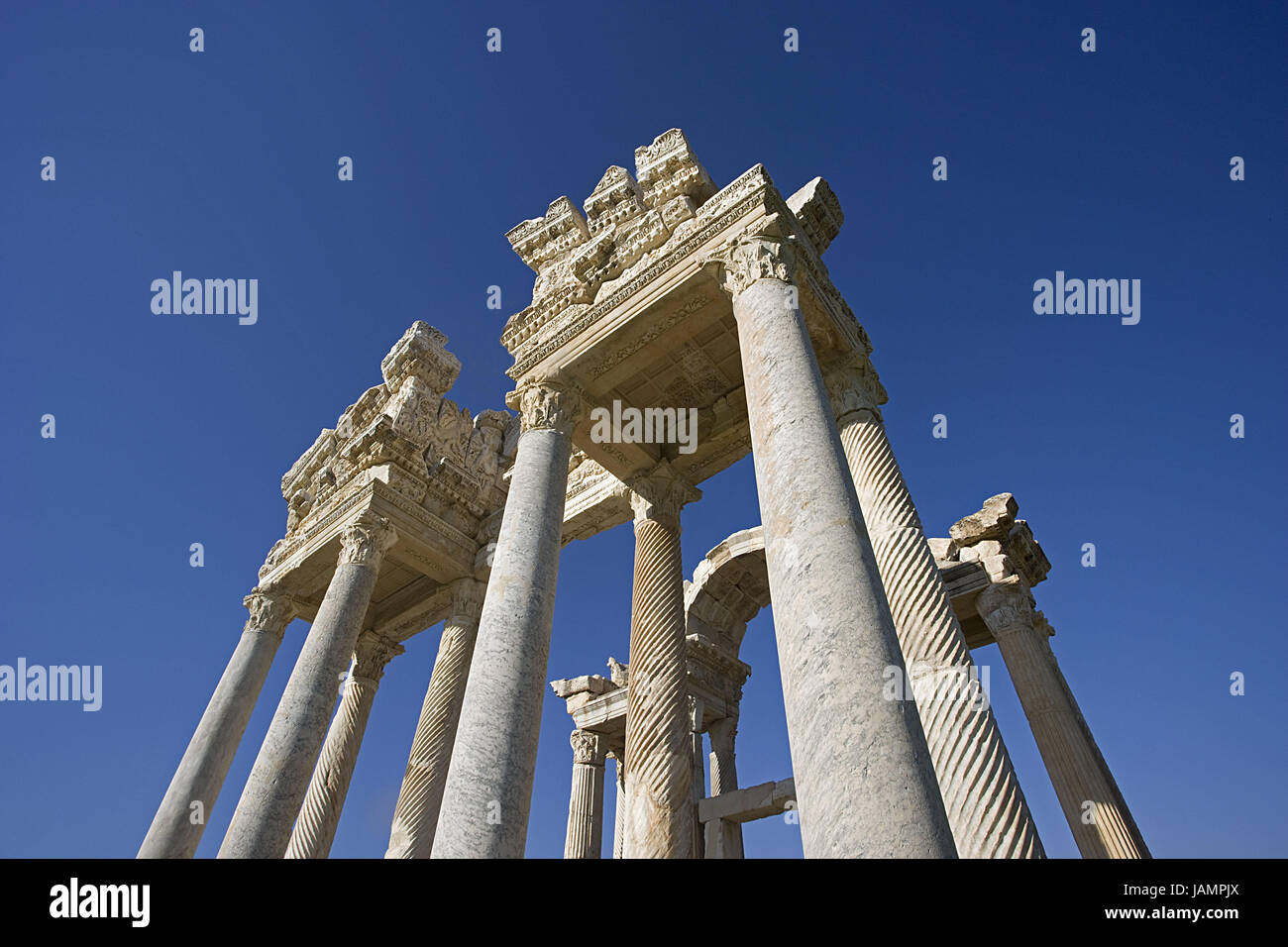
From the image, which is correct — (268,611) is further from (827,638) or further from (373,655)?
(827,638)

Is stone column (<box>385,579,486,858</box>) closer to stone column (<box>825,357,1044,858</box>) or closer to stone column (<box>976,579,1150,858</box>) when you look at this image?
stone column (<box>825,357,1044,858</box>)

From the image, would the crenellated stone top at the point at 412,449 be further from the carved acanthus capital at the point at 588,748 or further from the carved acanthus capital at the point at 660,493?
the carved acanthus capital at the point at 588,748

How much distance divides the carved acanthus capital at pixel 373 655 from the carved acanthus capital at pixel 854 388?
14.4 m

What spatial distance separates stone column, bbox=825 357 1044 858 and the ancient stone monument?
1.1 inches

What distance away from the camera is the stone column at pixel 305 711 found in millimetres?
11984

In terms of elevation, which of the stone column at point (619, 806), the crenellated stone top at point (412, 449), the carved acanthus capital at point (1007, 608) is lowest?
the stone column at point (619, 806)

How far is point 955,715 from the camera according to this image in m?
6.80

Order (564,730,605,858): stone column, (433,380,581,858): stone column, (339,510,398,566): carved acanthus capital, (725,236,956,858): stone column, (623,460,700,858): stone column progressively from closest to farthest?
(725,236,956,858): stone column < (433,380,581,858): stone column < (623,460,700,858): stone column < (339,510,398,566): carved acanthus capital < (564,730,605,858): stone column

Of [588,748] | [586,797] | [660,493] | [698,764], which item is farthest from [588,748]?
[660,493]

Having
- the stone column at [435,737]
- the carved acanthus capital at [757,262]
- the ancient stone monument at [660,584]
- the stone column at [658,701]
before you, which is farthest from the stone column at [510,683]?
the stone column at [435,737]

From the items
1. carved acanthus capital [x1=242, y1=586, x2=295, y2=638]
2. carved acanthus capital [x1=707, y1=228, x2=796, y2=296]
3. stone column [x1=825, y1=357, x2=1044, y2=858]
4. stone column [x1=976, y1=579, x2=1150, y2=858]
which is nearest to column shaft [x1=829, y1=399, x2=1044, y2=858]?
stone column [x1=825, y1=357, x2=1044, y2=858]

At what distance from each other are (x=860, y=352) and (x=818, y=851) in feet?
28.5

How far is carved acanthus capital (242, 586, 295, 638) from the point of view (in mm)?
18000
